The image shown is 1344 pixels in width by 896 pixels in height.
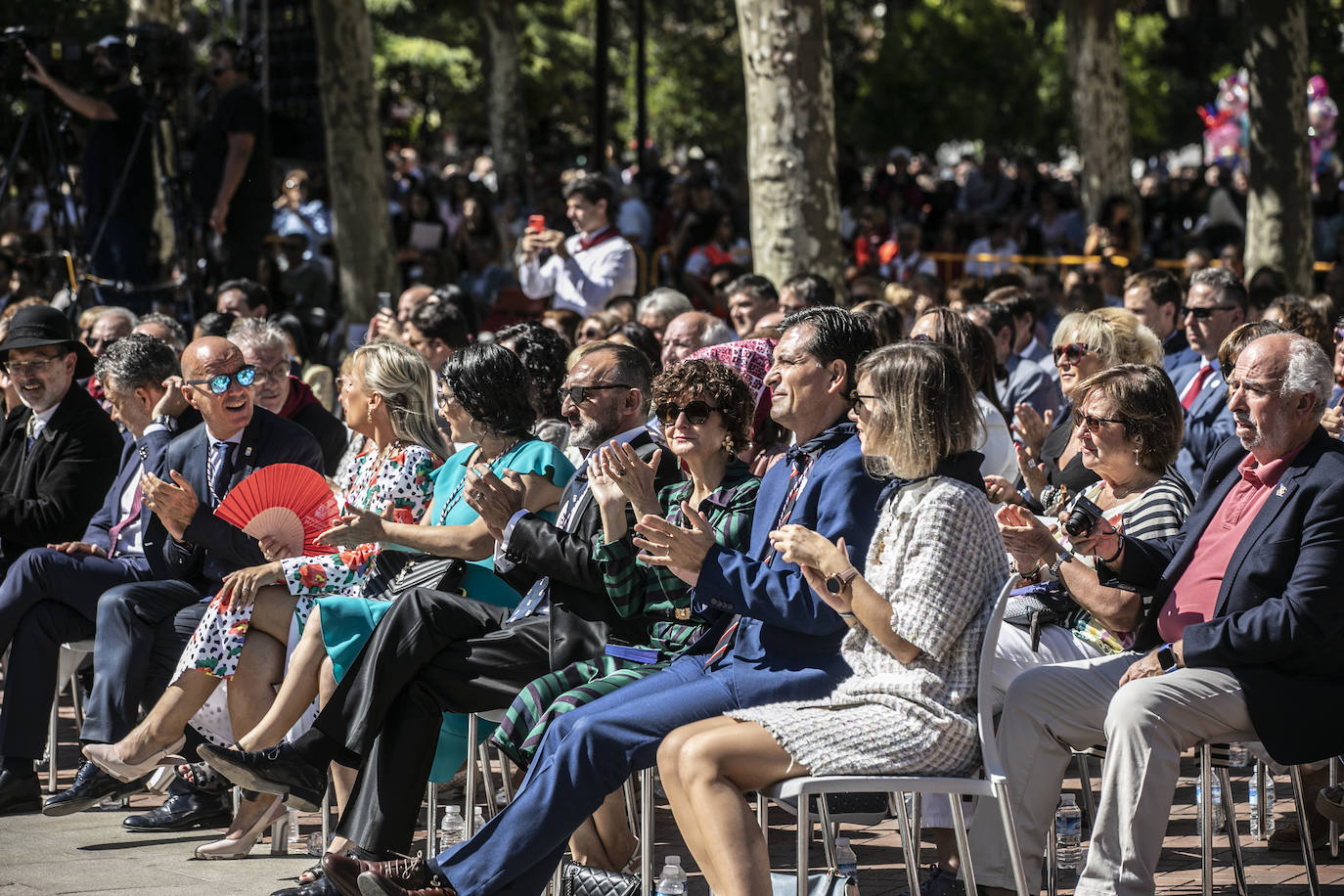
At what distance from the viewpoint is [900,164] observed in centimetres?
2275

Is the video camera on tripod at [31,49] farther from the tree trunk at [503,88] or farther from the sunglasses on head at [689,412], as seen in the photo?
the tree trunk at [503,88]

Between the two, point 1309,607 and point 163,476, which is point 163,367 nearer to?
point 163,476

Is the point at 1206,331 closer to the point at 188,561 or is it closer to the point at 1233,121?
the point at 188,561

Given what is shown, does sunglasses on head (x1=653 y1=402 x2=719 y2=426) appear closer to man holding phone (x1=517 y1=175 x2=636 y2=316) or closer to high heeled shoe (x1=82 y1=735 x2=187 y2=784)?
high heeled shoe (x1=82 y1=735 x2=187 y2=784)

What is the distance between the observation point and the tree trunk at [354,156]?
47.5ft

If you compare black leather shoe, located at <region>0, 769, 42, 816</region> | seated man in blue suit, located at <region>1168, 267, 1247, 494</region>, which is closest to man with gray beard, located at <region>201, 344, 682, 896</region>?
black leather shoe, located at <region>0, 769, 42, 816</region>

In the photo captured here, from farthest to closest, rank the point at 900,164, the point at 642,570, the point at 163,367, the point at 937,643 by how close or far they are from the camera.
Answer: the point at 900,164 < the point at 163,367 < the point at 642,570 < the point at 937,643

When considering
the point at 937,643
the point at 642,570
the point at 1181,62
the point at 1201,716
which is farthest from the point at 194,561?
the point at 1181,62

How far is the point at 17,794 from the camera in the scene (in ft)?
21.6

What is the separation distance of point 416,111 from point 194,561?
3487cm

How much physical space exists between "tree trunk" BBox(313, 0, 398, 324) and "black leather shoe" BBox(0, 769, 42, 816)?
29.1 ft

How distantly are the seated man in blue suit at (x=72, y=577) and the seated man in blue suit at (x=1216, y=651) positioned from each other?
342 centimetres

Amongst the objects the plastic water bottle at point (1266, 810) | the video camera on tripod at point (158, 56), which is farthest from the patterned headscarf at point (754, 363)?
the video camera on tripod at point (158, 56)

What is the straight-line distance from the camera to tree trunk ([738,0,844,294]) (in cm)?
1051
